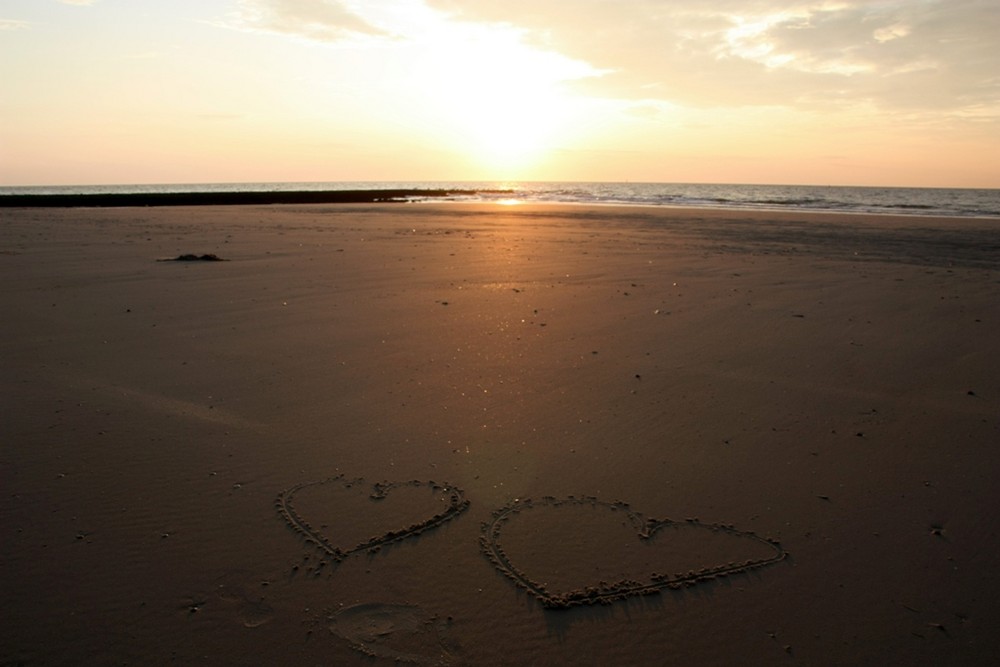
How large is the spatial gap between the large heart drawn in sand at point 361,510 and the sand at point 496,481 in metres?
0.01

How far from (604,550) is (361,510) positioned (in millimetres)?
1105

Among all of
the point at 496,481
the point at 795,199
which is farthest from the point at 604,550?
the point at 795,199

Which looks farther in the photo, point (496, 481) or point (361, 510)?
point (496, 481)

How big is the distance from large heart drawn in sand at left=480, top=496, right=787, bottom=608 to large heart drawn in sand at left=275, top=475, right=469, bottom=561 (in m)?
0.28

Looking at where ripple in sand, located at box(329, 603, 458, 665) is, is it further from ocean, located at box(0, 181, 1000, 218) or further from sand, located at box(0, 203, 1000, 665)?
ocean, located at box(0, 181, 1000, 218)

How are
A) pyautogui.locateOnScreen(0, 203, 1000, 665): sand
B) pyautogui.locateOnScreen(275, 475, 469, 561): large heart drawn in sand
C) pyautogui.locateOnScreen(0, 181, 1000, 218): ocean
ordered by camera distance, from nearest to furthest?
1. pyautogui.locateOnScreen(0, 203, 1000, 665): sand
2. pyautogui.locateOnScreen(275, 475, 469, 561): large heart drawn in sand
3. pyautogui.locateOnScreen(0, 181, 1000, 218): ocean

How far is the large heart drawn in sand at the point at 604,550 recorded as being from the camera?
2449 mm

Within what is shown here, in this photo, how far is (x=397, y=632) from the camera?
2186 millimetres

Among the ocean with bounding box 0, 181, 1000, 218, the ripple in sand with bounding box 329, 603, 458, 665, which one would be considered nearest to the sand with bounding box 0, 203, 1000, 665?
the ripple in sand with bounding box 329, 603, 458, 665

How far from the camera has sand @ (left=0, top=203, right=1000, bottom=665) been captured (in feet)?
7.27

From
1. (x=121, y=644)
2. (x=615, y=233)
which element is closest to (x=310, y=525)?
(x=121, y=644)

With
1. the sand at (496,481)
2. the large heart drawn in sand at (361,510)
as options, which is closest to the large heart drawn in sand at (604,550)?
the sand at (496,481)

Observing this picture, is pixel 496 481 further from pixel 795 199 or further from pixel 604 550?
pixel 795 199

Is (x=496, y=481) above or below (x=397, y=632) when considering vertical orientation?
above
